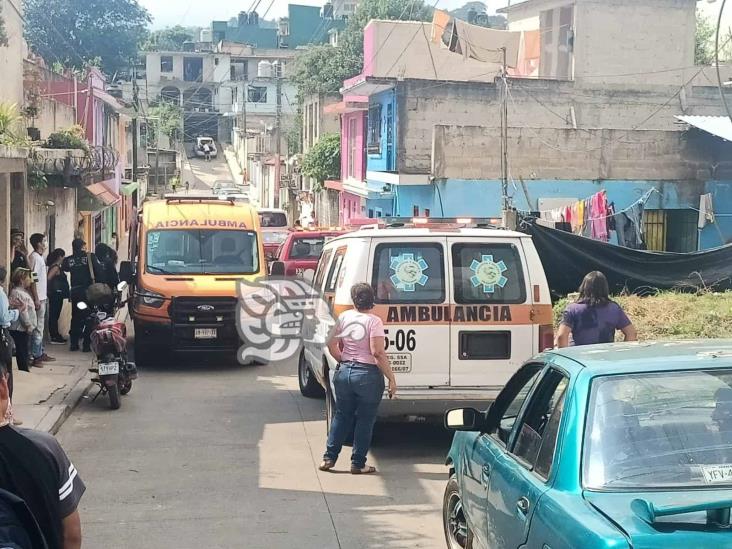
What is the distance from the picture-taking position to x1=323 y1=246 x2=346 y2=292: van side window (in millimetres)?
9602

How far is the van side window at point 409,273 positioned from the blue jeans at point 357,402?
87 cm

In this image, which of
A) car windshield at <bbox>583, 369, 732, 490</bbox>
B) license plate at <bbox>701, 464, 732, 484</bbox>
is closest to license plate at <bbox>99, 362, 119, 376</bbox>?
car windshield at <bbox>583, 369, 732, 490</bbox>

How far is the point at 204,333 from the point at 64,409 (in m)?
3.63

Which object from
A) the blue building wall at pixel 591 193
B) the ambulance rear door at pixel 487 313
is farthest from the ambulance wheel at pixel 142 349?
the blue building wall at pixel 591 193

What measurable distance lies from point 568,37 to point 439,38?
5.30m

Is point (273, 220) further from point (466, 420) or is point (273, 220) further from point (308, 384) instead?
point (466, 420)

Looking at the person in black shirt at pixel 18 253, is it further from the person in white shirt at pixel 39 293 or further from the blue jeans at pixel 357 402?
the blue jeans at pixel 357 402

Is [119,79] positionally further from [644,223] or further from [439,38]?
[644,223]

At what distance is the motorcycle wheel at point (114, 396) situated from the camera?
431 inches

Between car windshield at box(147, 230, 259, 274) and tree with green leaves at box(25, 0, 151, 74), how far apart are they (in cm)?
3718

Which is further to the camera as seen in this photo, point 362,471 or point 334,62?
point 334,62

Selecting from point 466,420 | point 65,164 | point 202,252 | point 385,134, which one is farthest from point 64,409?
point 385,134

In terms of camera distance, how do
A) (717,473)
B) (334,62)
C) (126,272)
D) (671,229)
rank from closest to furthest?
(717,473)
(126,272)
(671,229)
(334,62)

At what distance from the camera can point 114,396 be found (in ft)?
36.0
